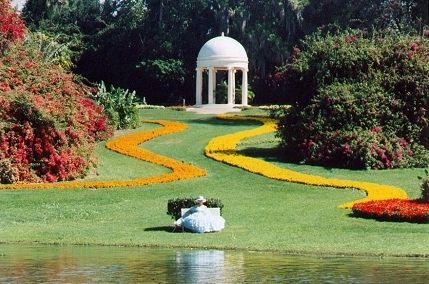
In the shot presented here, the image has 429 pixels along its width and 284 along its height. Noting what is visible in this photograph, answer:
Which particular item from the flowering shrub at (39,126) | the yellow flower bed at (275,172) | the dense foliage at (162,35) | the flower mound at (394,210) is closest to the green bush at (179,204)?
the flower mound at (394,210)

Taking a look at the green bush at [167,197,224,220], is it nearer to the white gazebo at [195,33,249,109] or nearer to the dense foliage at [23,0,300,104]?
the white gazebo at [195,33,249,109]

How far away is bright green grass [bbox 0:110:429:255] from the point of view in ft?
70.7

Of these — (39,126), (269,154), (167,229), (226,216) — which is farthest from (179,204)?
(269,154)

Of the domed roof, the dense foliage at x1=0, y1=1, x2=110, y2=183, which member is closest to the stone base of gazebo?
the domed roof

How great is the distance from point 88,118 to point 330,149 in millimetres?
8329

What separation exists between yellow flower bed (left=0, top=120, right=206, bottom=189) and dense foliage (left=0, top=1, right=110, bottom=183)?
1055 millimetres

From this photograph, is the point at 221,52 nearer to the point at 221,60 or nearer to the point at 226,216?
the point at 221,60

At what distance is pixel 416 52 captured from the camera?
127 ft

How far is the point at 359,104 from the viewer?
37281 mm

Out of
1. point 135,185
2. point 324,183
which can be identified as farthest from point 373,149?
point 135,185

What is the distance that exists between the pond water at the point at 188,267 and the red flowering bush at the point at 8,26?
1654 cm

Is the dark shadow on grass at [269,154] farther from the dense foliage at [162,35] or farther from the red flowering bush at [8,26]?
the dense foliage at [162,35]

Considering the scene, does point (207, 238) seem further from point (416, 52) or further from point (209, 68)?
point (209, 68)

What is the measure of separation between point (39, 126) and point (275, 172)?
7.60 metres
